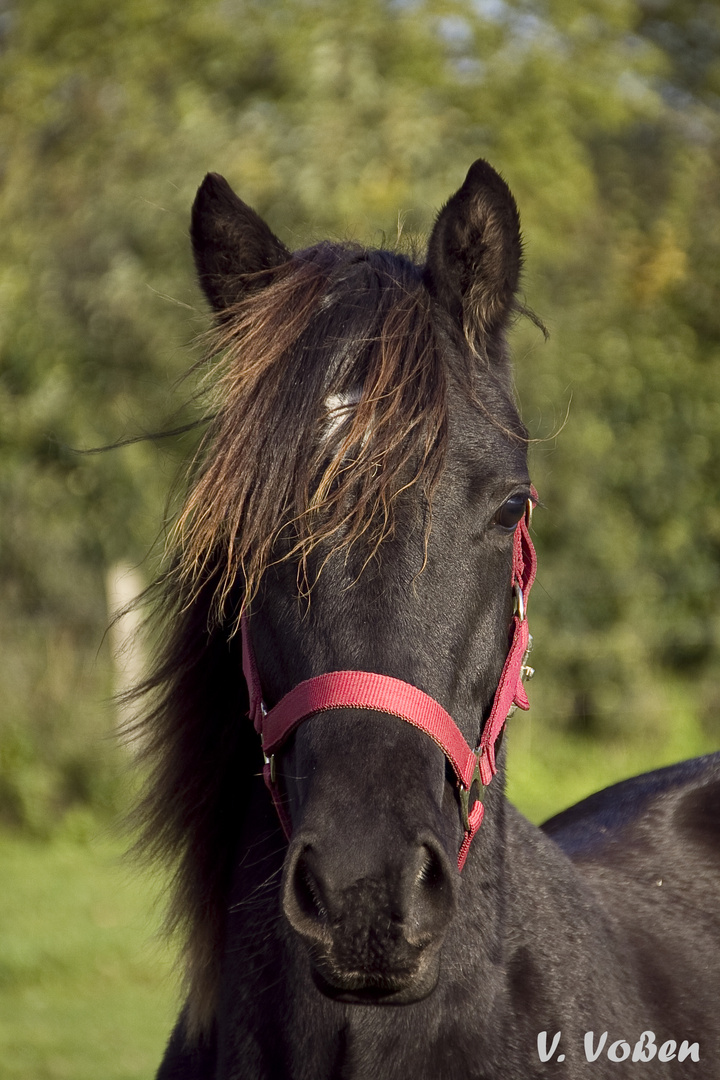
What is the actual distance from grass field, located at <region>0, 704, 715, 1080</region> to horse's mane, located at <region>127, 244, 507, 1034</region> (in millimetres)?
1203

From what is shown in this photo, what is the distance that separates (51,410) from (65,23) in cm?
428

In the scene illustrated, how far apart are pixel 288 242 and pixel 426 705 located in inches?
274

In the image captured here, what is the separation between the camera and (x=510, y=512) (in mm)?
Result: 1933

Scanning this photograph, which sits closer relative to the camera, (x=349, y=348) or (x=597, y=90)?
(x=349, y=348)

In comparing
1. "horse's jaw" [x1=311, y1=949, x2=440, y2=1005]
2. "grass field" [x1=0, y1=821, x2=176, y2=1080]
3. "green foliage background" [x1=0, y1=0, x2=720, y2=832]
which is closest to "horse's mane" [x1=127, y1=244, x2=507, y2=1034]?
"horse's jaw" [x1=311, y1=949, x2=440, y2=1005]

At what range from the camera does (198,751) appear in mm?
2189

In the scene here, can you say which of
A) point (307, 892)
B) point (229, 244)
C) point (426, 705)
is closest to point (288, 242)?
point (229, 244)

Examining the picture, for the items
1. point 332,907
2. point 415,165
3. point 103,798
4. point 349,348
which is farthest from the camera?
point 415,165

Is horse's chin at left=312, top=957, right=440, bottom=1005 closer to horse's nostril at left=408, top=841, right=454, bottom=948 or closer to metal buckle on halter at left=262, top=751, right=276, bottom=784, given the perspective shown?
horse's nostril at left=408, top=841, right=454, bottom=948

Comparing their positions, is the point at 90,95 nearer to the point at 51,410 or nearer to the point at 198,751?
the point at 51,410

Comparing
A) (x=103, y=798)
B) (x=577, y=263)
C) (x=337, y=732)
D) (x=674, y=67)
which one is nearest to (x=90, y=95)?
(x=577, y=263)

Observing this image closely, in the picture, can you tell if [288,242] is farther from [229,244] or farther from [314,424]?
[314,424]

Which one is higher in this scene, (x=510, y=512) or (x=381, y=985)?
(x=510, y=512)

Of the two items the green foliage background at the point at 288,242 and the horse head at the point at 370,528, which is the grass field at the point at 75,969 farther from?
the horse head at the point at 370,528
